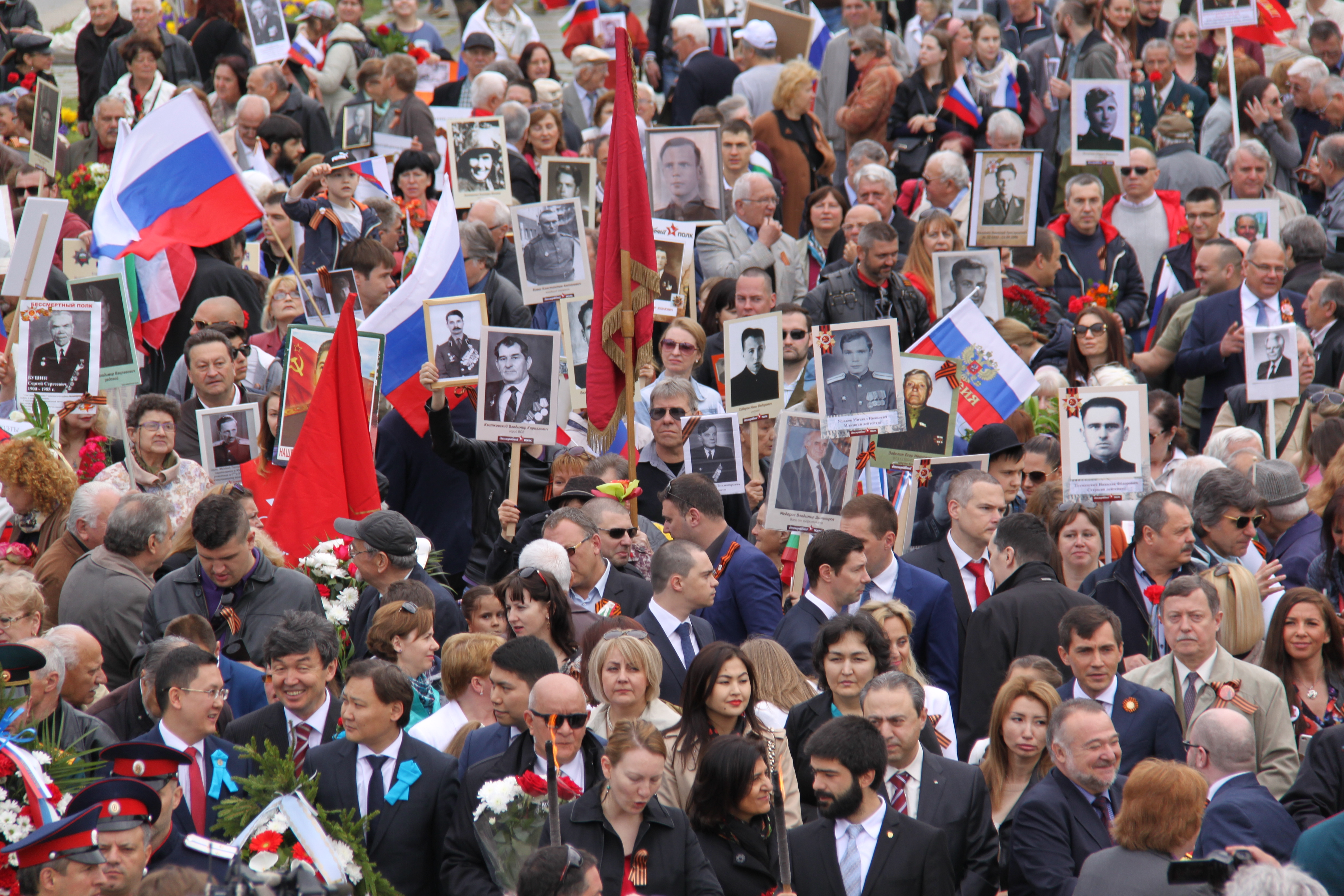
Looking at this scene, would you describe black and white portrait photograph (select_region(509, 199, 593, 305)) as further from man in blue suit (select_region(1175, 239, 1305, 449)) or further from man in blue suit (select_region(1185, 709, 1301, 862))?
man in blue suit (select_region(1185, 709, 1301, 862))

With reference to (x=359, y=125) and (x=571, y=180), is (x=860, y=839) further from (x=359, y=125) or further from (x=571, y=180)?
(x=359, y=125)

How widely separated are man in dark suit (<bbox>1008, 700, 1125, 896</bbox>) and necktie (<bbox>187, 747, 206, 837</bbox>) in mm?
3126

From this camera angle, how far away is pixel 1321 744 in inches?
260

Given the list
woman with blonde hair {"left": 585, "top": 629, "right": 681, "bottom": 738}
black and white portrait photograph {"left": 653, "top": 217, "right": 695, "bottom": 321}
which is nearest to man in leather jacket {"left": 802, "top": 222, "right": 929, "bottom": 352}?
black and white portrait photograph {"left": 653, "top": 217, "right": 695, "bottom": 321}

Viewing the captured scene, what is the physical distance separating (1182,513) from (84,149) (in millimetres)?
10807

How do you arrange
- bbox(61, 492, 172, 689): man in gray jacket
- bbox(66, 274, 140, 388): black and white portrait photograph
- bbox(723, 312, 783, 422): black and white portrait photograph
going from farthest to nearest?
bbox(66, 274, 140, 388): black and white portrait photograph → bbox(723, 312, 783, 422): black and white portrait photograph → bbox(61, 492, 172, 689): man in gray jacket

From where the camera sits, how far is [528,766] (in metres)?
6.18

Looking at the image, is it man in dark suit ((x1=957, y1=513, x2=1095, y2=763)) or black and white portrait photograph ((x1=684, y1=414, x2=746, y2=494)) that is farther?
black and white portrait photograph ((x1=684, y1=414, x2=746, y2=494))

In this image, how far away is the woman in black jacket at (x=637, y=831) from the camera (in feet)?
19.1

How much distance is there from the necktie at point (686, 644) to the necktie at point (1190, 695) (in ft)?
7.23

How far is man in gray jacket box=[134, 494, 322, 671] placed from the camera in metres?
7.70

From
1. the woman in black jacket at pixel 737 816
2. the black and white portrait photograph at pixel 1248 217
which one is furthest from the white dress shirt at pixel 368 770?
the black and white portrait photograph at pixel 1248 217

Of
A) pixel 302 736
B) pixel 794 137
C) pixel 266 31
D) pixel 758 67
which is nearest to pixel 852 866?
pixel 302 736

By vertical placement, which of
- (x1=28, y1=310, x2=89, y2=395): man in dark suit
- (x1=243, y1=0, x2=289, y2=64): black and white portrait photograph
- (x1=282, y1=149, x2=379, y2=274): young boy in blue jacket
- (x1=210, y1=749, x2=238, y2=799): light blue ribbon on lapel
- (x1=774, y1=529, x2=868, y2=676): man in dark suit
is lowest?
(x1=210, y1=749, x2=238, y2=799): light blue ribbon on lapel
